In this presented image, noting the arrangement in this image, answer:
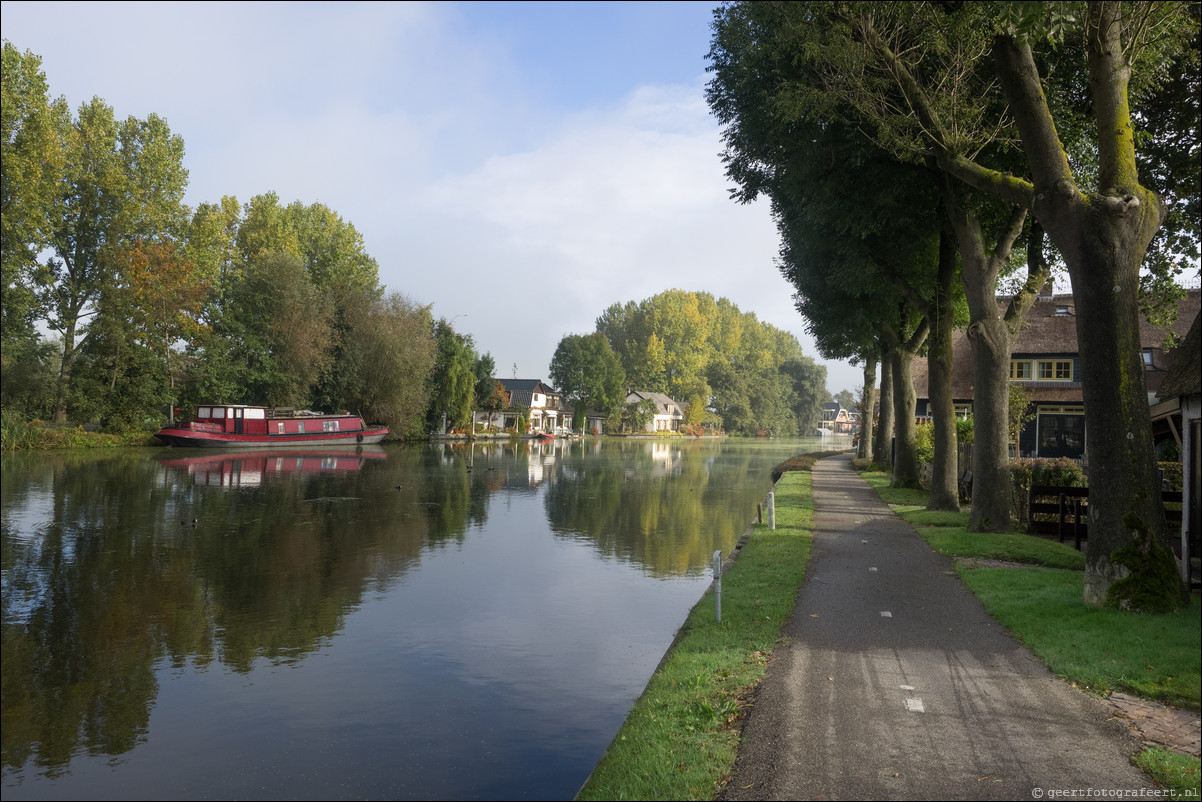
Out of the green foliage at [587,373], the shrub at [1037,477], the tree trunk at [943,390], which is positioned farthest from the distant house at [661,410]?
the shrub at [1037,477]

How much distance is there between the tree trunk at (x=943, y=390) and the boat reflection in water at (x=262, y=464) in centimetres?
2301

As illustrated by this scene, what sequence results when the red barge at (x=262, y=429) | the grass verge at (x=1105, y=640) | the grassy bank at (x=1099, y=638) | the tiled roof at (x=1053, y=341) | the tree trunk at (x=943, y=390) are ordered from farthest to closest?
the red barge at (x=262, y=429), the tiled roof at (x=1053, y=341), the tree trunk at (x=943, y=390), the grass verge at (x=1105, y=640), the grassy bank at (x=1099, y=638)

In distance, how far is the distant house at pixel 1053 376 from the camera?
39.3 meters

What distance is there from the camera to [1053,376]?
41.0 m

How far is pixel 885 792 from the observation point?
513 cm

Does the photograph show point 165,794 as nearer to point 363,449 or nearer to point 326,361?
point 363,449

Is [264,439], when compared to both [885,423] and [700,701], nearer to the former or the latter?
[885,423]

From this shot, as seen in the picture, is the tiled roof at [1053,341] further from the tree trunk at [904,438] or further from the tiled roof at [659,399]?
the tiled roof at [659,399]

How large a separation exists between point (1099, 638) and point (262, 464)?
123 feet

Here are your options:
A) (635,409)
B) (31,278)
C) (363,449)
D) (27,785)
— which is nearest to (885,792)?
(27,785)

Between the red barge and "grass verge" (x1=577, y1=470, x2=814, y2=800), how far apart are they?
Answer: 4460 cm

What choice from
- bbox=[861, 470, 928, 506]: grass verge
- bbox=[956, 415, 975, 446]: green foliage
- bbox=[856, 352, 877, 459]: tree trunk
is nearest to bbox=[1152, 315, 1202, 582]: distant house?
bbox=[861, 470, 928, 506]: grass verge

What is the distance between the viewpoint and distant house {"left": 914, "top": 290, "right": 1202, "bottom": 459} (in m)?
39.3

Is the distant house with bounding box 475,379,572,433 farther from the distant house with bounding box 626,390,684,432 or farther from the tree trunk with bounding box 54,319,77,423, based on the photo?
the tree trunk with bounding box 54,319,77,423
